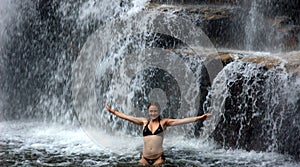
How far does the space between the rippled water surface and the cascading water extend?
0.02 metres

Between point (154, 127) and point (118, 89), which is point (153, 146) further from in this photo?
point (118, 89)

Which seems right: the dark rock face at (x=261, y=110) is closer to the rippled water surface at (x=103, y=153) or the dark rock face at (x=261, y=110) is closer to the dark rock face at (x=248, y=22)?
the rippled water surface at (x=103, y=153)

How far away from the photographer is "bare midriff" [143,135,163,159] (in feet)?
18.0

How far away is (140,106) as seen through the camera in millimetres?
9320

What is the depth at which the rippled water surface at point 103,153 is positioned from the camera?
654 centimetres

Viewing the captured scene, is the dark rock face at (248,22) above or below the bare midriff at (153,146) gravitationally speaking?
above

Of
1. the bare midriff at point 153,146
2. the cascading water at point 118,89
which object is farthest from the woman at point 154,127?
the cascading water at point 118,89

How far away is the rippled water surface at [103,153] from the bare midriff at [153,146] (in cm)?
74

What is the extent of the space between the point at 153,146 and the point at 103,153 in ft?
6.18

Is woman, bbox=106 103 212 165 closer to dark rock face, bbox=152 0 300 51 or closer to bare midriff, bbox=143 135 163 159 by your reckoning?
bare midriff, bbox=143 135 163 159

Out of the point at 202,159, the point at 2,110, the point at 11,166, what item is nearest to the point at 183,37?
the point at 202,159

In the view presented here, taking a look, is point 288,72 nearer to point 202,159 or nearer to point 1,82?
point 202,159

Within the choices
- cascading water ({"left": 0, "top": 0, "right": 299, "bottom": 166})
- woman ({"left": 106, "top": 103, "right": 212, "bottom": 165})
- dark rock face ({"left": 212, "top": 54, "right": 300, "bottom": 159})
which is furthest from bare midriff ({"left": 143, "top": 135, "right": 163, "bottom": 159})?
dark rock face ({"left": 212, "top": 54, "right": 300, "bottom": 159})

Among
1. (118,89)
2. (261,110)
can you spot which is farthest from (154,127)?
(118,89)
